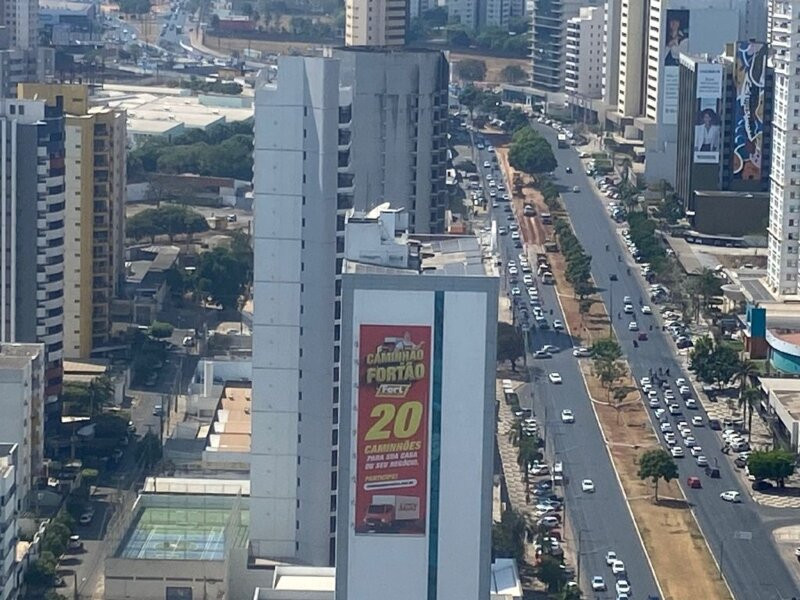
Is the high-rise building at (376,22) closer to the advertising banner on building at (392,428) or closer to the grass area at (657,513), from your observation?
the grass area at (657,513)

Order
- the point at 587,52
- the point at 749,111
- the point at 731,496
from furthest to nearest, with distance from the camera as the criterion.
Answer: the point at 587,52 → the point at 749,111 → the point at 731,496

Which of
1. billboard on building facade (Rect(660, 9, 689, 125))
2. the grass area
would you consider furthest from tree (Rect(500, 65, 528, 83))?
the grass area

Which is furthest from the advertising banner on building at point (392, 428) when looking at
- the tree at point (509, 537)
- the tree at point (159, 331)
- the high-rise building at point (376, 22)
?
the high-rise building at point (376, 22)

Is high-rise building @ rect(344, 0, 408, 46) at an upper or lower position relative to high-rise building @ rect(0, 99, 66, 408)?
upper

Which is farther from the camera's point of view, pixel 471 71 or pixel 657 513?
pixel 471 71

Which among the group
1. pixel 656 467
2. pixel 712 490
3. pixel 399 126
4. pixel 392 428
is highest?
pixel 399 126

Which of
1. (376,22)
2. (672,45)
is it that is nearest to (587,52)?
(672,45)

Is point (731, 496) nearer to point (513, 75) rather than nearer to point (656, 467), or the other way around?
point (656, 467)

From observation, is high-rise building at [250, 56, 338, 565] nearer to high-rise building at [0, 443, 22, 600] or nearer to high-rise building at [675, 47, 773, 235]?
high-rise building at [0, 443, 22, 600]
